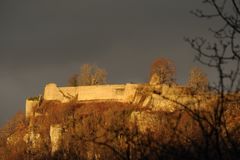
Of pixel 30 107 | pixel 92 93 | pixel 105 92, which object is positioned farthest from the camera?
pixel 30 107

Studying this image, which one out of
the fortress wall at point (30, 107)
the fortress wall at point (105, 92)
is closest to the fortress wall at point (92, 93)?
the fortress wall at point (105, 92)

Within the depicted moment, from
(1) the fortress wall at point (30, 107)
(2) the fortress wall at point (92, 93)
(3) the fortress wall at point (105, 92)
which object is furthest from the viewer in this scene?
(1) the fortress wall at point (30, 107)

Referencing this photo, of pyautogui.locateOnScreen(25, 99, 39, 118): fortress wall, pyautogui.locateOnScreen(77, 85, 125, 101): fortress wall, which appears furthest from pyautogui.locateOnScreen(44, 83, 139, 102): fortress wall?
pyautogui.locateOnScreen(25, 99, 39, 118): fortress wall

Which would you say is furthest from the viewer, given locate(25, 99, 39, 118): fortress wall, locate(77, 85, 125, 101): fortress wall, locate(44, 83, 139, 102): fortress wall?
locate(25, 99, 39, 118): fortress wall

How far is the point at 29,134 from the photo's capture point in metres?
47.8

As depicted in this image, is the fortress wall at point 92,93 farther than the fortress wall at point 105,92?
No

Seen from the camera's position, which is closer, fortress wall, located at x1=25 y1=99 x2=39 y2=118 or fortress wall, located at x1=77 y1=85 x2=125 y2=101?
fortress wall, located at x1=77 y1=85 x2=125 y2=101

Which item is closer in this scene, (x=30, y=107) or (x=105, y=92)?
(x=105, y=92)

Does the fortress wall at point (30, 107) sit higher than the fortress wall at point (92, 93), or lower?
lower

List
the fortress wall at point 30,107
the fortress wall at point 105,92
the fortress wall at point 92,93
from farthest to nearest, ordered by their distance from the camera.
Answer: the fortress wall at point 30,107 → the fortress wall at point 105,92 → the fortress wall at point 92,93

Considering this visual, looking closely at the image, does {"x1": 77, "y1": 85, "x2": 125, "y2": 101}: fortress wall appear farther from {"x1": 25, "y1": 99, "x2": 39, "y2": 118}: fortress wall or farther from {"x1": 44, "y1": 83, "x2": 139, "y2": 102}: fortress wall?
{"x1": 25, "y1": 99, "x2": 39, "y2": 118}: fortress wall

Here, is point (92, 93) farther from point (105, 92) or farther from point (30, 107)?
point (30, 107)

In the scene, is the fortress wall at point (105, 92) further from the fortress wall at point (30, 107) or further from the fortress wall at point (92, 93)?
the fortress wall at point (30, 107)

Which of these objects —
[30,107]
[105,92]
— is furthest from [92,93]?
[30,107]
